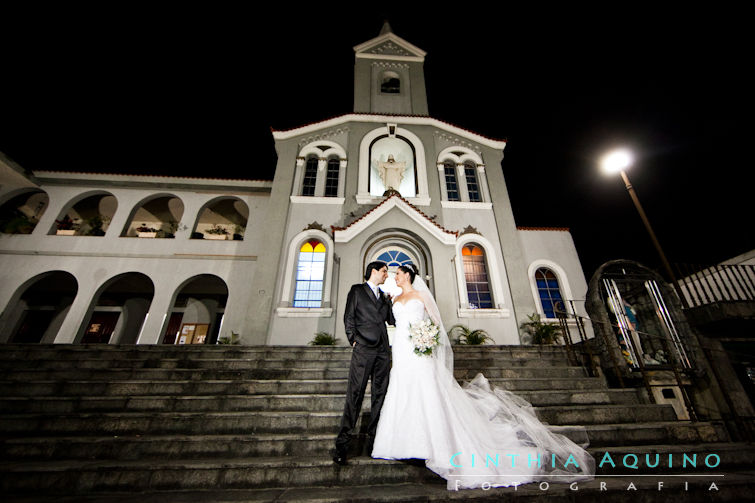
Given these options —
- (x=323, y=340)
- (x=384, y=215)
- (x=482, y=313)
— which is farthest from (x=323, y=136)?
(x=482, y=313)

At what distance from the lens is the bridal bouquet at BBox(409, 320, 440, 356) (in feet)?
11.3

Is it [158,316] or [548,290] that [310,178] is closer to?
[158,316]

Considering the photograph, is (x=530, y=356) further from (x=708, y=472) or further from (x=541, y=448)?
(x=541, y=448)

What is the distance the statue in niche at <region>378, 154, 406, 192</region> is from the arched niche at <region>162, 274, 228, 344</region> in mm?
9464

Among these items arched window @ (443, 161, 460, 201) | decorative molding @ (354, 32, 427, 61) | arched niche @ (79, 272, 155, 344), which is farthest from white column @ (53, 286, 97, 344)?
decorative molding @ (354, 32, 427, 61)

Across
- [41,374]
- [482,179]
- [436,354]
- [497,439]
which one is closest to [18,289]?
[41,374]

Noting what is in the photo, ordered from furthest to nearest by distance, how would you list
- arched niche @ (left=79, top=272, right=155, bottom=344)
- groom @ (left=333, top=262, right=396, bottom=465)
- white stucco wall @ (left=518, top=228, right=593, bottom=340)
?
arched niche @ (left=79, top=272, right=155, bottom=344) < white stucco wall @ (left=518, top=228, right=593, bottom=340) < groom @ (left=333, top=262, right=396, bottom=465)

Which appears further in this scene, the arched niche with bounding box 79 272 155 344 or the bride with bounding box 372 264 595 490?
the arched niche with bounding box 79 272 155 344

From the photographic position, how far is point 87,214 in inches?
578

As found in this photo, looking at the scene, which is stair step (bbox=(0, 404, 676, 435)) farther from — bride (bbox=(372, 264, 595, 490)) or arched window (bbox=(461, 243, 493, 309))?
arched window (bbox=(461, 243, 493, 309))

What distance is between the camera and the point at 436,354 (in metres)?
3.61

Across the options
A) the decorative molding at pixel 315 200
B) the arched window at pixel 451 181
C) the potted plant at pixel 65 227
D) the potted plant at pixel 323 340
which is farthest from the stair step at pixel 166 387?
the potted plant at pixel 65 227

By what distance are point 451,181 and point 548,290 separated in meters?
5.96

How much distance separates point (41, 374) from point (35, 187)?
1271 centimetres
